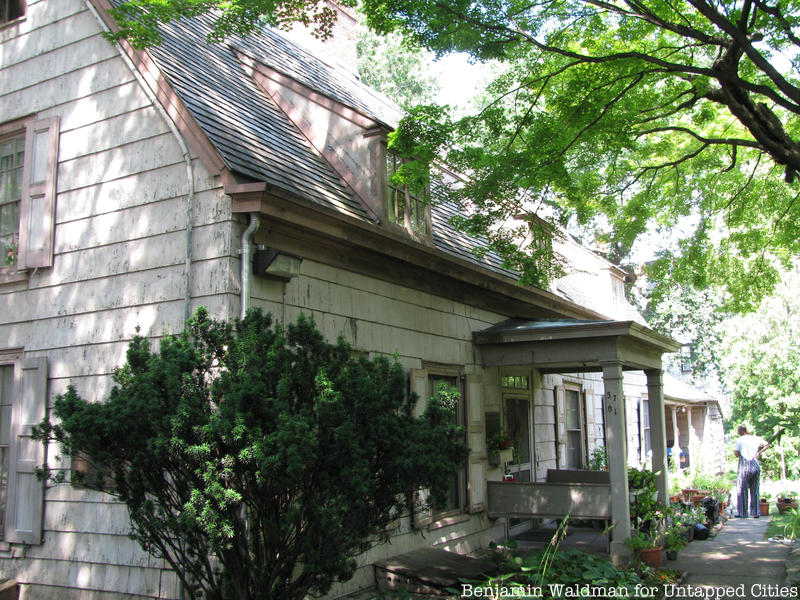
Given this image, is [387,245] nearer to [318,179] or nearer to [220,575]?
[318,179]

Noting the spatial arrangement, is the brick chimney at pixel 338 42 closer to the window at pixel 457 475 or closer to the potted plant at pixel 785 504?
the window at pixel 457 475

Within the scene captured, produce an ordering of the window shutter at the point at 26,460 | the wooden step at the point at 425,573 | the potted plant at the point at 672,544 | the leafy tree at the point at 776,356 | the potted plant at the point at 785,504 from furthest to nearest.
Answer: the leafy tree at the point at 776,356, the potted plant at the point at 785,504, the potted plant at the point at 672,544, the wooden step at the point at 425,573, the window shutter at the point at 26,460

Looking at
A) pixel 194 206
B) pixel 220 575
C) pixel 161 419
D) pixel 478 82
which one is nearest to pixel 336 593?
pixel 220 575

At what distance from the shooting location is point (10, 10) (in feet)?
31.0

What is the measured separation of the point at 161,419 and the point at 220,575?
1353 millimetres

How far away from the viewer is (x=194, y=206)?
724cm

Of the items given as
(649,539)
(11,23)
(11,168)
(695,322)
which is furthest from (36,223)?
(695,322)

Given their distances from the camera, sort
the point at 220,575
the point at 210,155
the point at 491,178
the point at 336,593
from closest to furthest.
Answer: the point at 220,575
the point at 210,155
the point at 336,593
the point at 491,178

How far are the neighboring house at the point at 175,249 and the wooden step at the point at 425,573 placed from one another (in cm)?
23

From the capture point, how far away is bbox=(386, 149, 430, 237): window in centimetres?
945

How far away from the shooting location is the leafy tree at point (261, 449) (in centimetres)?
497

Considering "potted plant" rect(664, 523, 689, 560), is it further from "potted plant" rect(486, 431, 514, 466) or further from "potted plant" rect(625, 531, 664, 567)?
"potted plant" rect(486, 431, 514, 466)

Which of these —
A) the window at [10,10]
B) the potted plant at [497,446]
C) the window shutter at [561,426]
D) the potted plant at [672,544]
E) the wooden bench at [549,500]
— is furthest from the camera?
the window shutter at [561,426]

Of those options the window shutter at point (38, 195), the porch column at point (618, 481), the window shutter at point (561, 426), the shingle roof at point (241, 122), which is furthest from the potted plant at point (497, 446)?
the window shutter at point (38, 195)
